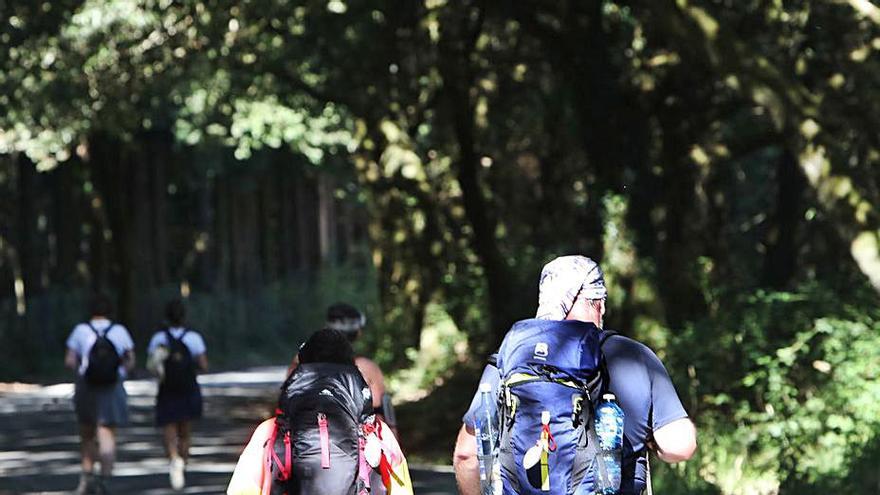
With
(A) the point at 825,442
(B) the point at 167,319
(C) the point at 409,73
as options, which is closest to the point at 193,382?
(B) the point at 167,319

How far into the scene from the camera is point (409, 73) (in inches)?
1001

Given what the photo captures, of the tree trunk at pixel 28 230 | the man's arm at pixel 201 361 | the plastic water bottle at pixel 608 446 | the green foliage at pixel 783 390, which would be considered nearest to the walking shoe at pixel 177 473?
the man's arm at pixel 201 361

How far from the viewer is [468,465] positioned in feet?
19.1

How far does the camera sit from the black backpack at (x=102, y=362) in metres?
14.1

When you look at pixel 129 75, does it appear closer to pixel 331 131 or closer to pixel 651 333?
pixel 651 333

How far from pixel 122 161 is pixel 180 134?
1692 millimetres

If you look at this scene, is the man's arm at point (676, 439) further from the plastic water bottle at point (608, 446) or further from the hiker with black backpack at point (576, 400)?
the plastic water bottle at point (608, 446)

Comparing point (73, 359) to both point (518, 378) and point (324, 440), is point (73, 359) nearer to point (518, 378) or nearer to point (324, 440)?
point (324, 440)

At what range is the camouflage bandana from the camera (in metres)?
5.44

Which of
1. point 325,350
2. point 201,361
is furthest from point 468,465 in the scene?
point 201,361

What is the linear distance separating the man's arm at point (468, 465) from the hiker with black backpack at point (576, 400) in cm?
25

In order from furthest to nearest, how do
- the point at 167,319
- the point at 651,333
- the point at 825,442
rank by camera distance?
the point at 651,333 → the point at 167,319 → the point at 825,442

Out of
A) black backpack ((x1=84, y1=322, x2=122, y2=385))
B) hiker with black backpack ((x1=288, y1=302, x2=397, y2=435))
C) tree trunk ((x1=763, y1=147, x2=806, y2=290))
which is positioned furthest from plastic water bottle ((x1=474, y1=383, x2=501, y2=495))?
tree trunk ((x1=763, y1=147, x2=806, y2=290))

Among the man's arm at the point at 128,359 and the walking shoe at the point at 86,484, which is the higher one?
the man's arm at the point at 128,359
